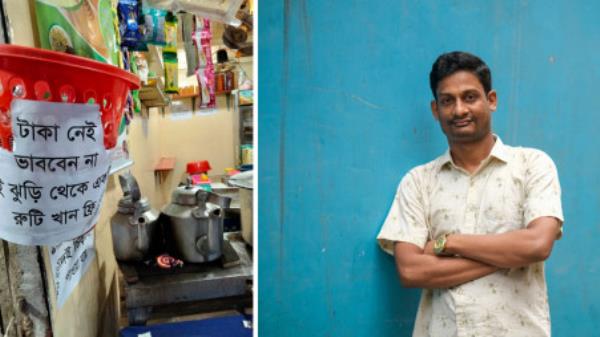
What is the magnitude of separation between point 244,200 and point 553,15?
1.26 meters

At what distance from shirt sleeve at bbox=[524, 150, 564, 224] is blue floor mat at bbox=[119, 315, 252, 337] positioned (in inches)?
34.5

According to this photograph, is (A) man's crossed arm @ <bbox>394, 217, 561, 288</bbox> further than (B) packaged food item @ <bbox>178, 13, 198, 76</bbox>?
No

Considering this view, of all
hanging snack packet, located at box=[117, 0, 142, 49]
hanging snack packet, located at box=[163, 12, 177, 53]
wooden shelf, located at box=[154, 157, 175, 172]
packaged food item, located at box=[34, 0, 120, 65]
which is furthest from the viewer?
wooden shelf, located at box=[154, 157, 175, 172]

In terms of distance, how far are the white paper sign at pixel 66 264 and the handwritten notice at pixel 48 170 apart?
0.27 m

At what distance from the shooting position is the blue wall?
1.06 meters

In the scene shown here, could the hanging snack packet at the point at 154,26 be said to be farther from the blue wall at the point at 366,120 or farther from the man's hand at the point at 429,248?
the man's hand at the point at 429,248

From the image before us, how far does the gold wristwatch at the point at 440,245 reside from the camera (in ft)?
2.88

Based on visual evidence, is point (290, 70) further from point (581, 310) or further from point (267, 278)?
point (581, 310)

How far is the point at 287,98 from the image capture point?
106 centimetres

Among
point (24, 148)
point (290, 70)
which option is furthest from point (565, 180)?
point (24, 148)

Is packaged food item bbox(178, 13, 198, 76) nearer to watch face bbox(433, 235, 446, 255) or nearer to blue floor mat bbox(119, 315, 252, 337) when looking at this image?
blue floor mat bbox(119, 315, 252, 337)

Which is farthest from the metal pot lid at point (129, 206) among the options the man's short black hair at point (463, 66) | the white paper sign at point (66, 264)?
the man's short black hair at point (463, 66)

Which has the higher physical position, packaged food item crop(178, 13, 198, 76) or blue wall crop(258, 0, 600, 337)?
packaged food item crop(178, 13, 198, 76)

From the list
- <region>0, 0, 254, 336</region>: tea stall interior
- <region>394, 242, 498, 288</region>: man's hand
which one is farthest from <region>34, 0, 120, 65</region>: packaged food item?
<region>394, 242, 498, 288</region>: man's hand
